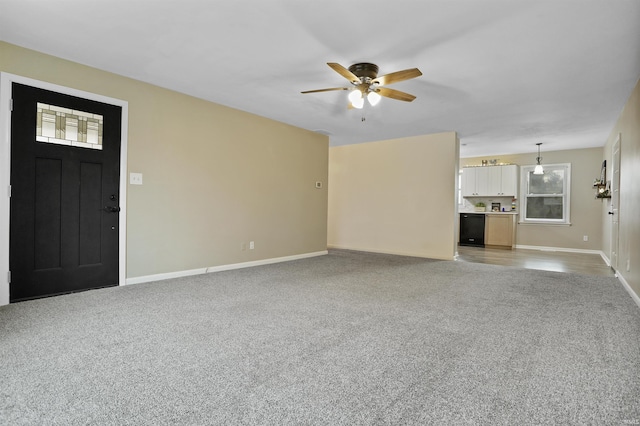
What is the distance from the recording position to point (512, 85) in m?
4.02

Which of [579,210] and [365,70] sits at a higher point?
[365,70]

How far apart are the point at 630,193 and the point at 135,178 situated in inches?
235

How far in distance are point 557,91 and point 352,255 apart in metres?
4.23

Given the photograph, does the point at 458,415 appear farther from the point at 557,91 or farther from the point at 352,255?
the point at 352,255

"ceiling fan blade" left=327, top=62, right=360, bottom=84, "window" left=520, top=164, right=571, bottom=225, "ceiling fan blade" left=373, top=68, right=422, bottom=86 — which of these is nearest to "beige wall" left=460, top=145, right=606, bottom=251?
"window" left=520, top=164, right=571, bottom=225

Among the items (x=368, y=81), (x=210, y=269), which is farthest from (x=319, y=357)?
(x=210, y=269)

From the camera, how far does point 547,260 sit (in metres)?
6.48

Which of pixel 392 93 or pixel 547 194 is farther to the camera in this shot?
pixel 547 194

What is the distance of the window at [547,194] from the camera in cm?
822

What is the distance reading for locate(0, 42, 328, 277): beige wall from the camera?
13.2ft

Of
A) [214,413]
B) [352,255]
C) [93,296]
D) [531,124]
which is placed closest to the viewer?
[214,413]

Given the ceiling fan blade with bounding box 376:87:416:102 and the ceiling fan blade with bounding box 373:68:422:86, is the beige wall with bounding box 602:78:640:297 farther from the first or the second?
the ceiling fan blade with bounding box 373:68:422:86

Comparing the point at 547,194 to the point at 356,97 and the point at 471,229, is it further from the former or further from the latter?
the point at 356,97

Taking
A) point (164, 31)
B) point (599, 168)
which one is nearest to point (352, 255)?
point (164, 31)
